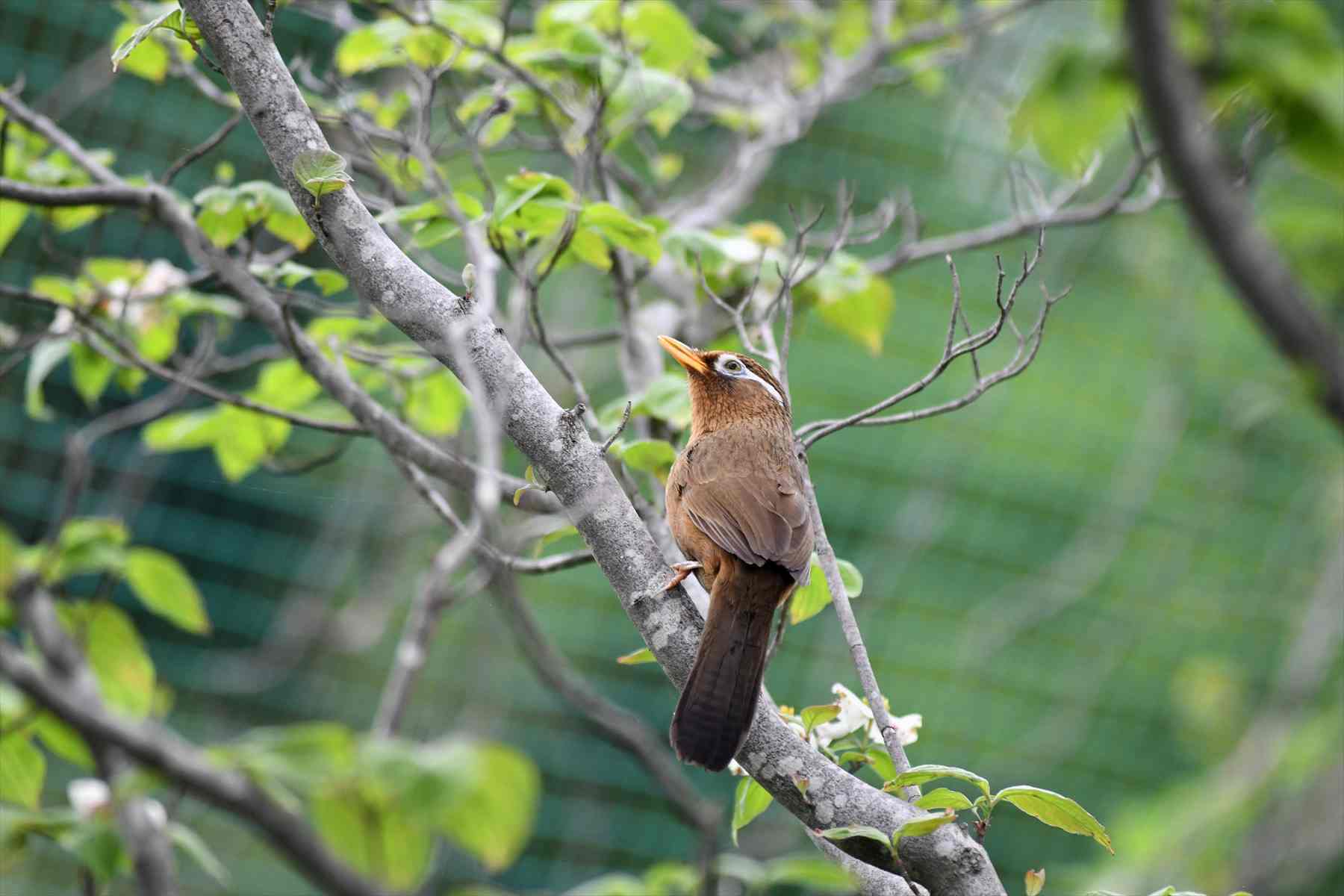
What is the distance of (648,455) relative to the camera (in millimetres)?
1872

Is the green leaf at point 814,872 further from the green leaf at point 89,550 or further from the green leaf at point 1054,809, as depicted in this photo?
the green leaf at point 89,550

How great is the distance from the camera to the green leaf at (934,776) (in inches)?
50.2

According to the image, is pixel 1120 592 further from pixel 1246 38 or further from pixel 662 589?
pixel 1246 38

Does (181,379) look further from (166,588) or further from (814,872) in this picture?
(814,872)

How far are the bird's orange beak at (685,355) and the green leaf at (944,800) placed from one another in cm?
100

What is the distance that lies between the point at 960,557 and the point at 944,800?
381 cm

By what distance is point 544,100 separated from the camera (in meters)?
2.38

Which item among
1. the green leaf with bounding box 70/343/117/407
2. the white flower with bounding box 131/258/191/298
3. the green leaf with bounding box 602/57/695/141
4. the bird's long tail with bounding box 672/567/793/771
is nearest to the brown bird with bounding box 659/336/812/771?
the bird's long tail with bounding box 672/567/793/771

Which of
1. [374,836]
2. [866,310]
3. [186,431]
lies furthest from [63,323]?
[374,836]

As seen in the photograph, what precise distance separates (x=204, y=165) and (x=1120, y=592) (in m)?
3.61

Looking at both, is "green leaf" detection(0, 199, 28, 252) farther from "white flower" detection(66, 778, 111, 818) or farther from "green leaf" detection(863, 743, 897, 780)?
"green leaf" detection(863, 743, 897, 780)

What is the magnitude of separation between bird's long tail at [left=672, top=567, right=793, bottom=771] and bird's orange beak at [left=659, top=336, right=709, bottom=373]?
25.5 inches

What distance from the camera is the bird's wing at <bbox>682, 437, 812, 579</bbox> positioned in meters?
1.74

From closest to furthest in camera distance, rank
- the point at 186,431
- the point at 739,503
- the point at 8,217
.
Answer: the point at 739,503 < the point at 8,217 < the point at 186,431
